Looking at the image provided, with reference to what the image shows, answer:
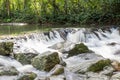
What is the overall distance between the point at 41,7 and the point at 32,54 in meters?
19.5

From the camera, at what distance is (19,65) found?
12.2 m

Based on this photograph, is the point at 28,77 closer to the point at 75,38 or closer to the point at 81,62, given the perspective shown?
the point at 81,62

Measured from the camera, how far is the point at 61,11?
29.4 metres

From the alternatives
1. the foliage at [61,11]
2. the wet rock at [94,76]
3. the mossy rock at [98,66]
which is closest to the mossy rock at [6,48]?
the mossy rock at [98,66]

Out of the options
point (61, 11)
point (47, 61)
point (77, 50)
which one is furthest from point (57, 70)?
point (61, 11)

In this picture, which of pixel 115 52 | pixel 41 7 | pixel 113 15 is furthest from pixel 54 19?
pixel 115 52

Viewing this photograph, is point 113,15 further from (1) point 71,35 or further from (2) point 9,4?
(2) point 9,4

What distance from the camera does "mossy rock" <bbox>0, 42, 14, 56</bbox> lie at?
44.0 feet

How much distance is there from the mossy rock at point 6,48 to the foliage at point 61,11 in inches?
474

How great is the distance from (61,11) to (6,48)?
53.5 feet

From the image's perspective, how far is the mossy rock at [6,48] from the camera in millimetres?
13422

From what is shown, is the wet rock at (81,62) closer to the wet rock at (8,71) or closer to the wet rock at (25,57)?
the wet rock at (25,57)

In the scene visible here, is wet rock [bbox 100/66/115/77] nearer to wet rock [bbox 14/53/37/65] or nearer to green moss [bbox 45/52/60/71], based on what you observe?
green moss [bbox 45/52/60/71]

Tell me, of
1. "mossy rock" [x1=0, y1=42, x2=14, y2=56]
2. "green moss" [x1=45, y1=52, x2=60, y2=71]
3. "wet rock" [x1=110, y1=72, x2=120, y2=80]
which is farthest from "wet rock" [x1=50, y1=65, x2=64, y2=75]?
"mossy rock" [x1=0, y1=42, x2=14, y2=56]
